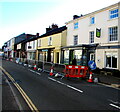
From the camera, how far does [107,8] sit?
59.4 ft

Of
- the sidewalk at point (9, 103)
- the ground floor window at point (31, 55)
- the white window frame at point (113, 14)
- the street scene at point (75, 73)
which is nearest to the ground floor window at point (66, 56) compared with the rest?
the street scene at point (75, 73)

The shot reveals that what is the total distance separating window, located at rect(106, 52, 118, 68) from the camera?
16.8 metres

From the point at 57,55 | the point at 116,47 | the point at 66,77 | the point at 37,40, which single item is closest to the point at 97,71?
the point at 116,47

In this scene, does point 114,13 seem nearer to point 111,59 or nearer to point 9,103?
point 111,59

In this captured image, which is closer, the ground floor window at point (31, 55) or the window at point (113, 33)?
the window at point (113, 33)

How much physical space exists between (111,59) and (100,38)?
10.9ft

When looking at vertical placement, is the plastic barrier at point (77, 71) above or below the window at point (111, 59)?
below

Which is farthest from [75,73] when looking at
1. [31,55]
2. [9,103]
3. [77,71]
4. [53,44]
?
[31,55]

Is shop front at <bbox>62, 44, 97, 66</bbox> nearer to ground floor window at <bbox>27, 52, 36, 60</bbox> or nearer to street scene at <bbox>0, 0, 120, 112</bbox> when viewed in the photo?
street scene at <bbox>0, 0, 120, 112</bbox>

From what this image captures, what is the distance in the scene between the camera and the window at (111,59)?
55.1ft

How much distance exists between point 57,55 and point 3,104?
885 inches

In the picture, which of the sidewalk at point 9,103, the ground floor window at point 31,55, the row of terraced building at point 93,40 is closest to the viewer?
the sidewalk at point 9,103

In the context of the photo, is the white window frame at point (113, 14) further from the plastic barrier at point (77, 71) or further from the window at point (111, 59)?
the plastic barrier at point (77, 71)

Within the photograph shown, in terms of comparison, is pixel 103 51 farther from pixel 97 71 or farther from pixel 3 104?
pixel 3 104
